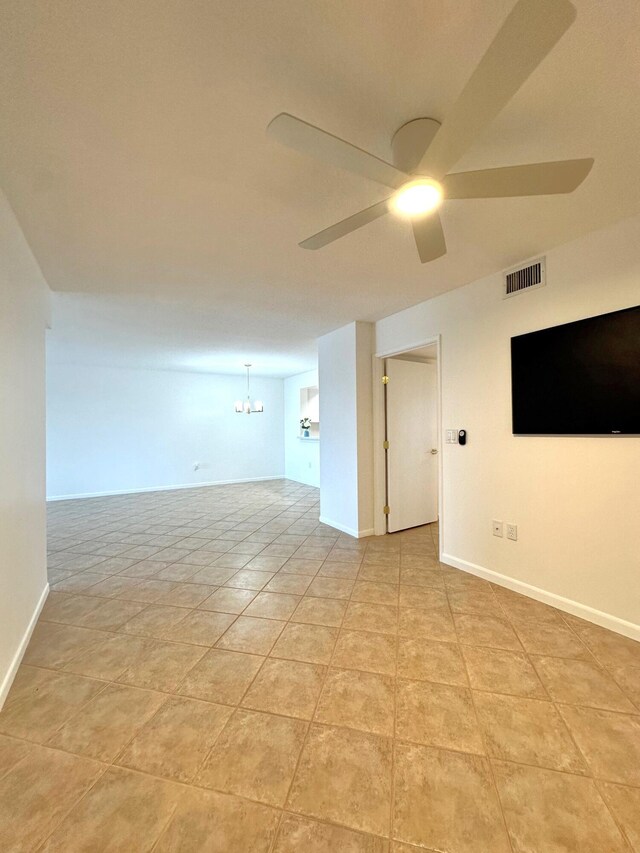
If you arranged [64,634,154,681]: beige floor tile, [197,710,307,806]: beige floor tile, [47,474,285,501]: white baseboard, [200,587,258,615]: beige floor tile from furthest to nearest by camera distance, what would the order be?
[47,474,285,501]: white baseboard → [200,587,258,615]: beige floor tile → [64,634,154,681]: beige floor tile → [197,710,307,806]: beige floor tile

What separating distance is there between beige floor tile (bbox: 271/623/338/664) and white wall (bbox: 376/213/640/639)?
1.52 metres

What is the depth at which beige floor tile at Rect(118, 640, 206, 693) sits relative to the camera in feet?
5.72

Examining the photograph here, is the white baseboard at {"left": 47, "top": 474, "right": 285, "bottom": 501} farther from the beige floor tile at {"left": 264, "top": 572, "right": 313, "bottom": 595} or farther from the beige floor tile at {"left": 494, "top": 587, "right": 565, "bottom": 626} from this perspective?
the beige floor tile at {"left": 494, "top": 587, "right": 565, "bottom": 626}

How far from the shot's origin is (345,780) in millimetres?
1249

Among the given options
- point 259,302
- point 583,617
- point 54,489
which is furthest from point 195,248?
point 54,489

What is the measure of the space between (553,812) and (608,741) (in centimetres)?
46

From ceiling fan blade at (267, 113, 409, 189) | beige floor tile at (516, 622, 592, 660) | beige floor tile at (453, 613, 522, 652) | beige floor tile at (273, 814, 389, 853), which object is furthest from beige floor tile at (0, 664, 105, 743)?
ceiling fan blade at (267, 113, 409, 189)

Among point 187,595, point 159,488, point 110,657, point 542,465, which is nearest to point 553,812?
point 542,465

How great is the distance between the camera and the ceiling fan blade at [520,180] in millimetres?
1171

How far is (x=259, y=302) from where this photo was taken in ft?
10.8

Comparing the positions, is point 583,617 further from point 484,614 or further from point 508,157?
point 508,157

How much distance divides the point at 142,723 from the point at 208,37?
252cm

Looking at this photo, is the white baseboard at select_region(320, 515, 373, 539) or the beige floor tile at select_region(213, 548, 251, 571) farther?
the white baseboard at select_region(320, 515, 373, 539)

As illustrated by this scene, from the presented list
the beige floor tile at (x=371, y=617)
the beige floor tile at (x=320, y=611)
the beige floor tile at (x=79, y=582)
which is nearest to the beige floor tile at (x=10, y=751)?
the beige floor tile at (x=320, y=611)
